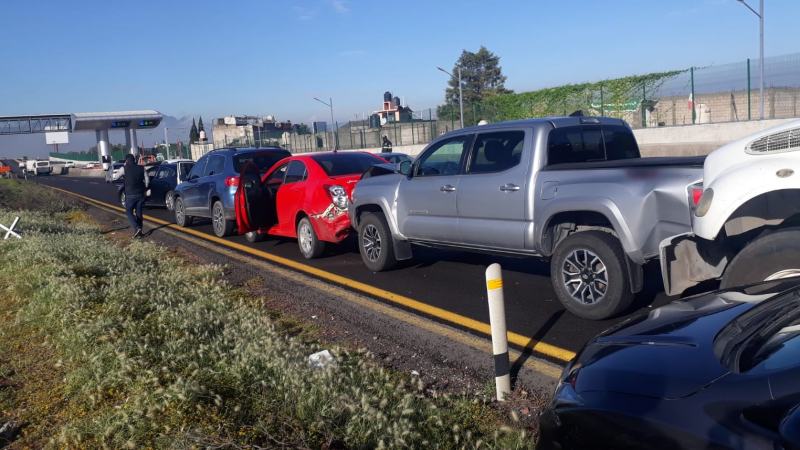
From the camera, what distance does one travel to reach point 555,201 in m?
6.59

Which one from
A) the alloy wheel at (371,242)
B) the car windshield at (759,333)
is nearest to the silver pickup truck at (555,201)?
the alloy wheel at (371,242)

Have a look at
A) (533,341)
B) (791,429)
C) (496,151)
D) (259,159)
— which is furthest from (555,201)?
(259,159)

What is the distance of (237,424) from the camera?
158 inches

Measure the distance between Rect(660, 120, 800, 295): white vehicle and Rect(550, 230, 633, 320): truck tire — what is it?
33.6 inches

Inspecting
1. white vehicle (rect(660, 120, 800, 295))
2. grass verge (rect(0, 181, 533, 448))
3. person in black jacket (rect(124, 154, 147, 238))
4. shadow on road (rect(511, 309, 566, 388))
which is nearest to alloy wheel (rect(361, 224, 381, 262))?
grass verge (rect(0, 181, 533, 448))

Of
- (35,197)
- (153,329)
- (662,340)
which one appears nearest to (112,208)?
(35,197)

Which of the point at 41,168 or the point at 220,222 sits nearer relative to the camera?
the point at 220,222

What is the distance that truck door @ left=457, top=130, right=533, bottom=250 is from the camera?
706 centimetres

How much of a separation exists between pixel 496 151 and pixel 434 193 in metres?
1.01

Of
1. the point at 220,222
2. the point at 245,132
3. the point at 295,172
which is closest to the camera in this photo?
the point at 295,172

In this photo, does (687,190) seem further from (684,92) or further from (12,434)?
(684,92)

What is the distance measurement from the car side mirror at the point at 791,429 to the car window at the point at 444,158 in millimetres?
5861

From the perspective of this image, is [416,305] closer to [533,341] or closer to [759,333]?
[533,341]

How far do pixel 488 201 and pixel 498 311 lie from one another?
2785 mm
